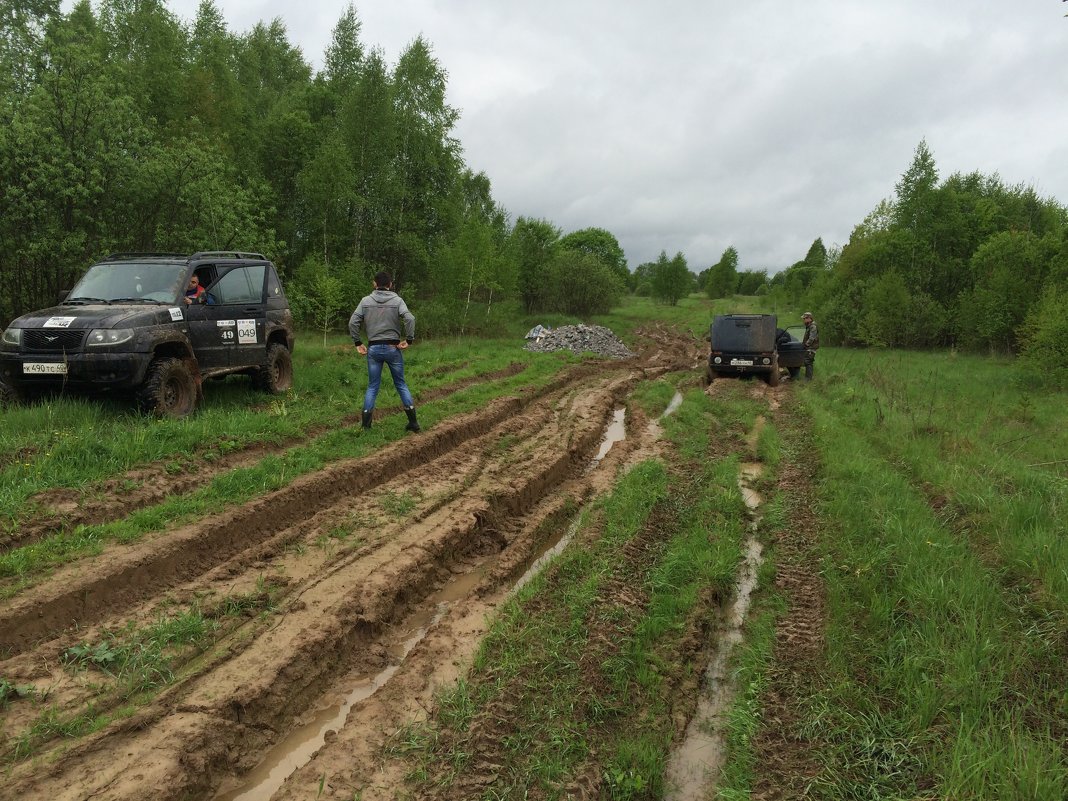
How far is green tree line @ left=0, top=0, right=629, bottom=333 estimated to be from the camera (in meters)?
10.5

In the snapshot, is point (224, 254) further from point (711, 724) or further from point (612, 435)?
point (711, 724)

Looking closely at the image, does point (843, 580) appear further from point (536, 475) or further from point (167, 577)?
point (167, 577)

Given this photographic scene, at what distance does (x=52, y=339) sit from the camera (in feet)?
22.0

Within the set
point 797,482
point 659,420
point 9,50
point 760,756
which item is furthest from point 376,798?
point 9,50

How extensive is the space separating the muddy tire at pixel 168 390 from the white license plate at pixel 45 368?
79 centimetres

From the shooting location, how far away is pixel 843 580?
4.56 meters

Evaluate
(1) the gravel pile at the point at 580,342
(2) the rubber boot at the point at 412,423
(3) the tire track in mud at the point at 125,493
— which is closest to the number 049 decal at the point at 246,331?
(3) the tire track in mud at the point at 125,493

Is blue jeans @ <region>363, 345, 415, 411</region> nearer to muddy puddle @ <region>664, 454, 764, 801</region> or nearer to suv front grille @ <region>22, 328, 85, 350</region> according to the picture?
suv front grille @ <region>22, 328, 85, 350</region>

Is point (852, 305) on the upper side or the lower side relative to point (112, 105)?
lower

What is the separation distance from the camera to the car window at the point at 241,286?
28.5ft

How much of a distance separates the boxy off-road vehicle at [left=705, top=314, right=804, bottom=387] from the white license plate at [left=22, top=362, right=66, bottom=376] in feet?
44.7

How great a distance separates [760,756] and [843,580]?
83.6 inches

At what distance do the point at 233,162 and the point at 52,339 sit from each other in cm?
1850

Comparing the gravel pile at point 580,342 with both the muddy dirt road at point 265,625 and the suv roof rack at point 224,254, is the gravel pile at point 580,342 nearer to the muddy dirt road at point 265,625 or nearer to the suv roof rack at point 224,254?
the suv roof rack at point 224,254
